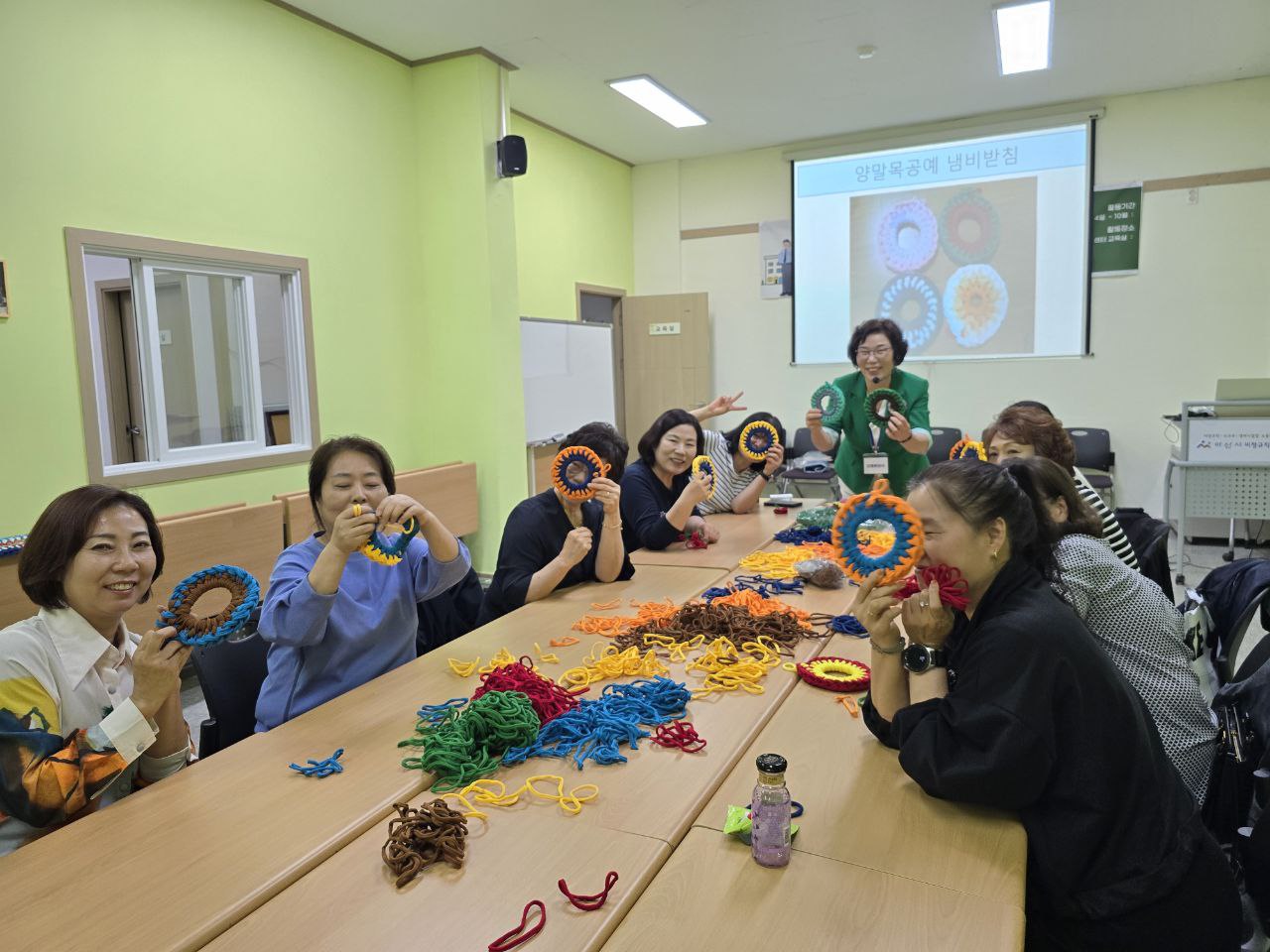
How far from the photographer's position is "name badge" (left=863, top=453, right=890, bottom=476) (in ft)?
12.9

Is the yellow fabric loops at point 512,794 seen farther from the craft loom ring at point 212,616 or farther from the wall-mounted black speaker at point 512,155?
the wall-mounted black speaker at point 512,155

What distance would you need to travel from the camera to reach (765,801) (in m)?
1.28

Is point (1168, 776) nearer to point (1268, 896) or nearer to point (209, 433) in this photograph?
point (1268, 896)

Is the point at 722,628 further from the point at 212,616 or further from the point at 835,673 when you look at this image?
the point at 212,616

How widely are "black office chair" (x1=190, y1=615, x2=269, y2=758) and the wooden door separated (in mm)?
5896

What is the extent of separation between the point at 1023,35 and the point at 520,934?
227 inches

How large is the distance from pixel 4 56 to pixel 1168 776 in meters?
4.39

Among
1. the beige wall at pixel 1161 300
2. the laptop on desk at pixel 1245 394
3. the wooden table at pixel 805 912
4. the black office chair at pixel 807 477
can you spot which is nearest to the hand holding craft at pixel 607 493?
the wooden table at pixel 805 912

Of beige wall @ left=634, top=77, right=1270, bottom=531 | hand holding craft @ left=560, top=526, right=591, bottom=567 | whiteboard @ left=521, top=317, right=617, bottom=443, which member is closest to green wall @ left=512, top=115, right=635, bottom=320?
whiteboard @ left=521, top=317, right=617, bottom=443

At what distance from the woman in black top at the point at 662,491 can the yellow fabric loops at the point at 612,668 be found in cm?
137

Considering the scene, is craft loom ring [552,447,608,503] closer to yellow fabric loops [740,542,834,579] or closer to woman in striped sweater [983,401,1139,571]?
yellow fabric loops [740,542,834,579]

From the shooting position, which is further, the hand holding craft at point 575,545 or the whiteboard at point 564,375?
the whiteboard at point 564,375

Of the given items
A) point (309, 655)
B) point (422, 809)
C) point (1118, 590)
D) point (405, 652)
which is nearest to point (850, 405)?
point (1118, 590)

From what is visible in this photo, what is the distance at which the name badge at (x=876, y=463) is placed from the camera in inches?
154
